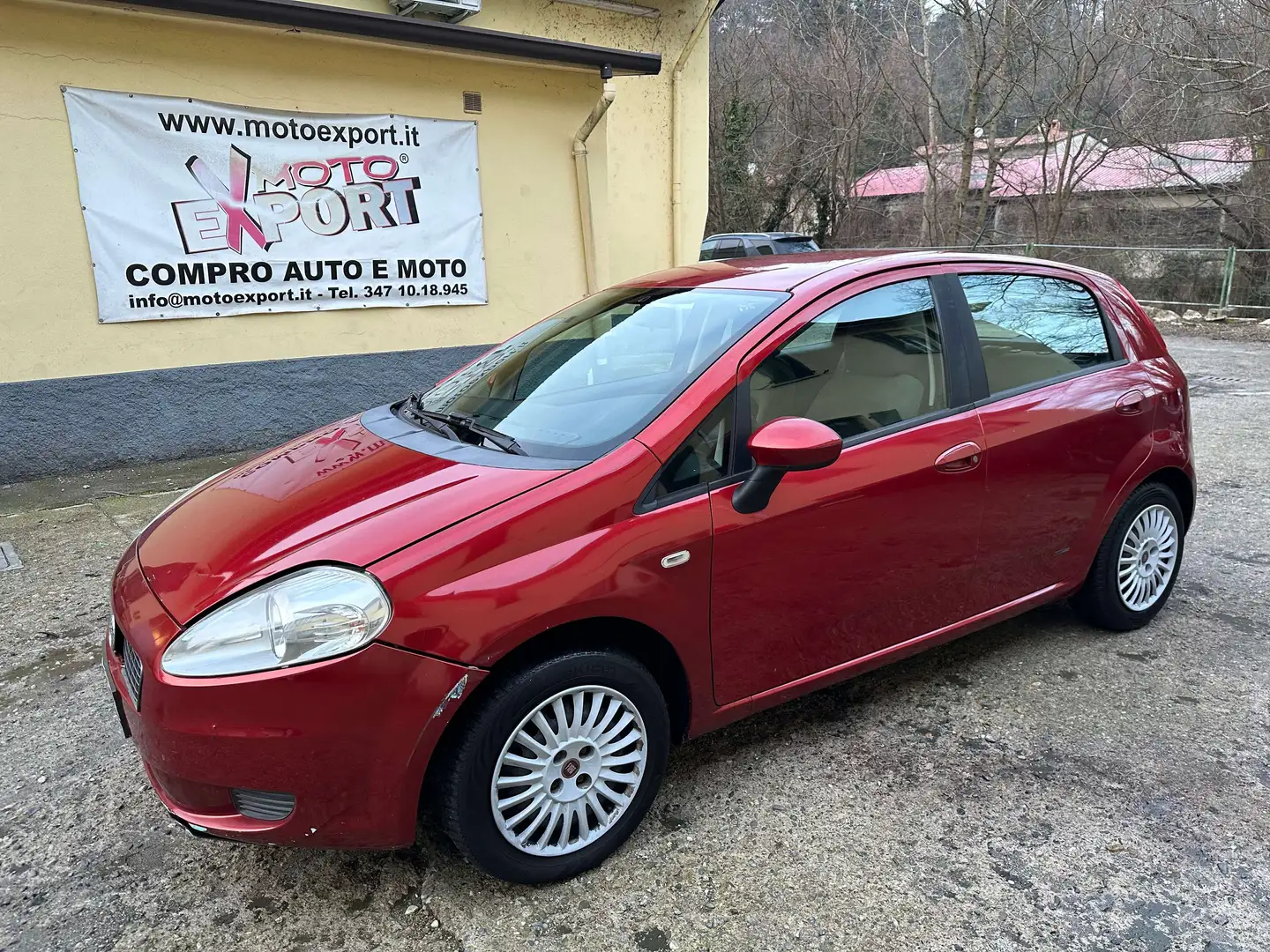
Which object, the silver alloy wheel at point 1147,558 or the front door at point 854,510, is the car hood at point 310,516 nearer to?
the front door at point 854,510

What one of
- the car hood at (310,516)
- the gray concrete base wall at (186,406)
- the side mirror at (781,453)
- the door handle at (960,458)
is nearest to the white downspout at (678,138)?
the gray concrete base wall at (186,406)

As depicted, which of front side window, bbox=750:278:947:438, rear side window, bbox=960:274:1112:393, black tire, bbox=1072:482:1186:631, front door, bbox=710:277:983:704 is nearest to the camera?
front door, bbox=710:277:983:704

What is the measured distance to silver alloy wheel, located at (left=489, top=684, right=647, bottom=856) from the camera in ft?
7.27

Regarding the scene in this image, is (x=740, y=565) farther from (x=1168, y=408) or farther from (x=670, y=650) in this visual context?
(x=1168, y=408)

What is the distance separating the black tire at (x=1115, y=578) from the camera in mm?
3529

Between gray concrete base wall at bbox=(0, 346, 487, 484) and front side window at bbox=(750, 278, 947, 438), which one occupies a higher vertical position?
front side window at bbox=(750, 278, 947, 438)

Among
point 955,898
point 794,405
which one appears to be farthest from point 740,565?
point 955,898

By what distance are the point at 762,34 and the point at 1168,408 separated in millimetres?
24369

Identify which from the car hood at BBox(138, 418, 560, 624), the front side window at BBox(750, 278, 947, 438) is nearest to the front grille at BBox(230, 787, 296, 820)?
the car hood at BBox(138, 418, 560, 624)

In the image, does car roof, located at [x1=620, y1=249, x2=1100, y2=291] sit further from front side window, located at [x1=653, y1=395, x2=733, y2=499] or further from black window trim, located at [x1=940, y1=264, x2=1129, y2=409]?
front side window, located at [x1=653, y1=395, x2=733, y2=499]

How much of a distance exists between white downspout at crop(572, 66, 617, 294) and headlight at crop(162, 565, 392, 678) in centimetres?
613

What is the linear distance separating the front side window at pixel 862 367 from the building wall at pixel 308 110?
17.1 ft

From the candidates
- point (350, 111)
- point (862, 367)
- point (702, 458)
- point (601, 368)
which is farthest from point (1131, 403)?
Answer: point (350, 111)

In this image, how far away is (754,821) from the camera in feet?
8.46
